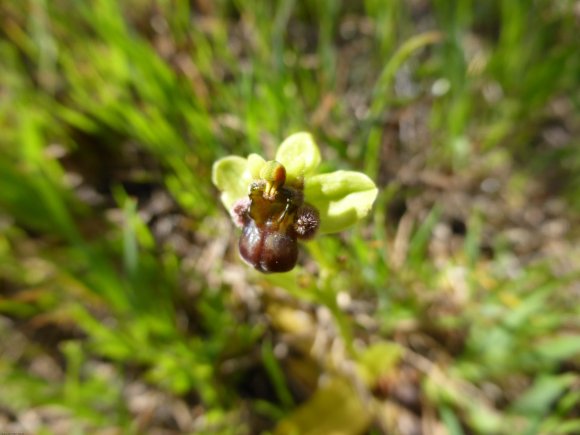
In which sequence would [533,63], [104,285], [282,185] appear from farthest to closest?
[533,63] < [104,285] < [282,185]

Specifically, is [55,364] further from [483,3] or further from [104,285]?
Result: [483,3]

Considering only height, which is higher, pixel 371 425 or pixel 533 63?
pixel 533 63

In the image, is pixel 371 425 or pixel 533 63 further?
pixel 533 63

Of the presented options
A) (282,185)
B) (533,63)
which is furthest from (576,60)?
(282,185)

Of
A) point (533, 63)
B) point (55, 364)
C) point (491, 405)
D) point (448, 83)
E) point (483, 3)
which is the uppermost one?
point (483, 3)

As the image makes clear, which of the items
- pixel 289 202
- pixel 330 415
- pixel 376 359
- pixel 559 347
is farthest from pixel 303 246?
pixel 559 347

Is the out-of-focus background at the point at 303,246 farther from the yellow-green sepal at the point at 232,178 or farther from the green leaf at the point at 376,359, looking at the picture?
the yellow-green sepal at the point at 232,178
